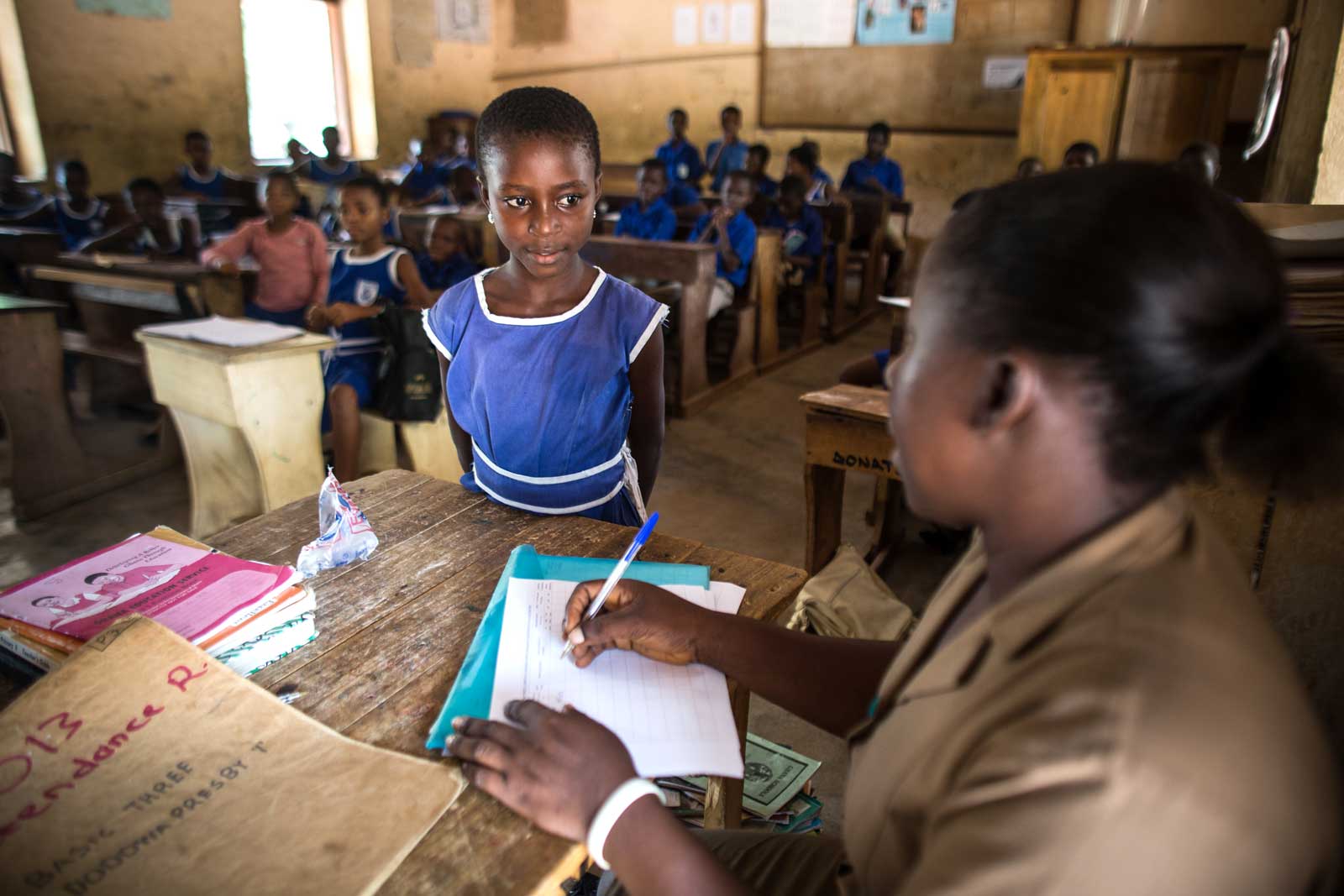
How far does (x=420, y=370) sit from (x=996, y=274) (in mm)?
2469

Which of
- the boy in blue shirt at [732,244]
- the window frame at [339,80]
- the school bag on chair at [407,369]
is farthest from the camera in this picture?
the window frame at [339,80]

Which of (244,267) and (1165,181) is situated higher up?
(1165,181)

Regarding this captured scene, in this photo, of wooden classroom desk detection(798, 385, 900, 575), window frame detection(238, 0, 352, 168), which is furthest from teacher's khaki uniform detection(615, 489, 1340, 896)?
window frame detection(238, 0, 352, 168)

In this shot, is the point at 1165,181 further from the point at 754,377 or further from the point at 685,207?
the point at 685,207

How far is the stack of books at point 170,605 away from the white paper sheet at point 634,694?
0.83 ft

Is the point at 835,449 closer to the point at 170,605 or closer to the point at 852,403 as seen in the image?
the point at 852,403

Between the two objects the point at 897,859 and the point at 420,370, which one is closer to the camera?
the point at 897,859

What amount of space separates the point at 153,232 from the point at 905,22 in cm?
718

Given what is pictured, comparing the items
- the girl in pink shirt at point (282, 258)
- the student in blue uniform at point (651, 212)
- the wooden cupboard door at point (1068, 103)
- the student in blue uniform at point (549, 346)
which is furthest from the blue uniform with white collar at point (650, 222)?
the student in blue uniform at point (549, 346)

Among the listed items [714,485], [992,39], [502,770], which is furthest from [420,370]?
[992,39]

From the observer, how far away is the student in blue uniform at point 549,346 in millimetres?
1455

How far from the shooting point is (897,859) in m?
0.58

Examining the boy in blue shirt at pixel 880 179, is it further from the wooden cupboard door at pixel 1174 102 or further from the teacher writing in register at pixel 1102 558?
the teacher writing in register at pixel 1102 558

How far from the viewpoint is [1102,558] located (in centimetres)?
54
